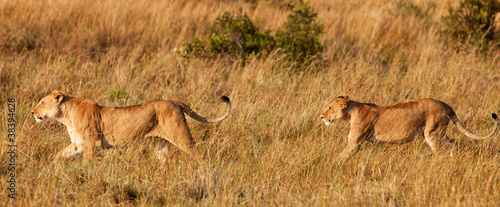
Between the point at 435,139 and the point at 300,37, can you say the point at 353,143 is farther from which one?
the point at 300,37

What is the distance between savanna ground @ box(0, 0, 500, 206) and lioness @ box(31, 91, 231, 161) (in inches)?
5.5

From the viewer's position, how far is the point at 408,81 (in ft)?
25.6

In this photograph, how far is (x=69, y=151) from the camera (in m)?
4.97

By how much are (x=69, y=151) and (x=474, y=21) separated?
25.6ft

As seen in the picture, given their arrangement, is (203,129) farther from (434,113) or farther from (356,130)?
(434,113)

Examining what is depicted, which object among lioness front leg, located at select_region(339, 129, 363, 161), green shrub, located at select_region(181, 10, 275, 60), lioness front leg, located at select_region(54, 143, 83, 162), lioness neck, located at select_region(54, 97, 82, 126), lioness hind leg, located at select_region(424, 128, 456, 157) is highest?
lioness hind leg, located at select_region(424, 128, 456, 157)

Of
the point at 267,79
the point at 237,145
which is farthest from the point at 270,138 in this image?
the point at 267,79

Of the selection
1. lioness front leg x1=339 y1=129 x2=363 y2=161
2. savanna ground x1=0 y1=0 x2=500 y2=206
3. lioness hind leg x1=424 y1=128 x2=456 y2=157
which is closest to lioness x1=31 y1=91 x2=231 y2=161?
savanna ground x1=0 y1=0 x2=500 y2=206

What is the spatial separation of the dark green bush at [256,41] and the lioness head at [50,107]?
3551 millimetres

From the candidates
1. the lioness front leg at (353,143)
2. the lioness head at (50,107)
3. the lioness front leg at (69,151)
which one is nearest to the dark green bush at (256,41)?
the lioness front leg at (353,143)

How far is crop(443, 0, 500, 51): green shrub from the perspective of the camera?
9.78 metres

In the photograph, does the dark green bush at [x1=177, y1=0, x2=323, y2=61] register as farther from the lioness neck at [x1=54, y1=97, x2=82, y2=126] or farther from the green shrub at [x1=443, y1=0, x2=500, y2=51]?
the lioness neck at [x1=54, y1=97, x2=82, y2=126]

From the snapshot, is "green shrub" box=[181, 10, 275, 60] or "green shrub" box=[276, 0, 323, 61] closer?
"green shrub" box=[181, 10, 275, 60]

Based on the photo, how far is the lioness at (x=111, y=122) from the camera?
15.9 feet
